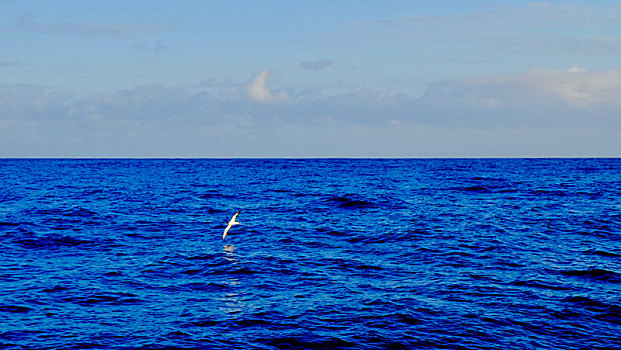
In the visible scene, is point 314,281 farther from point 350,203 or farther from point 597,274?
point 350,203

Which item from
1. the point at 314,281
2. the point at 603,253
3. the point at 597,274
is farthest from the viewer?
the point at 603,253

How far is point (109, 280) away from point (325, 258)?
37.4ft

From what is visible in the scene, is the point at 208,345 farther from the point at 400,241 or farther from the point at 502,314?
the point at 400,241

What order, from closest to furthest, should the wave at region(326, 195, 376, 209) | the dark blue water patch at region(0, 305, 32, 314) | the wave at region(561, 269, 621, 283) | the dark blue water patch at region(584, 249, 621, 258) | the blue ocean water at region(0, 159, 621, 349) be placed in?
1. the blue ocean water at region(0, 159, 621, 349)
2. the dark blue water patch at region(0, 305, 32, 314)
3. the wave at region(561, 269, 621, 283)
4. the dark blue water patch at region(584, 249, 621, 258)
5. the wave at region(326, 195, 376, 209)

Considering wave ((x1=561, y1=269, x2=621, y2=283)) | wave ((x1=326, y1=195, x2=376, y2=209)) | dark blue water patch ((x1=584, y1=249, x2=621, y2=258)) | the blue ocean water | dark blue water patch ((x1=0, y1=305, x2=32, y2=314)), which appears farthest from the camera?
wave ((x1=326, y1=195, x2=376, y2=209))

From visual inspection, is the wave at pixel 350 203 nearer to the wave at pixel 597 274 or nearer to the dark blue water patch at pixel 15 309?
the wave at pixel 597 274

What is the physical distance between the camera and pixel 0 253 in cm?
3200

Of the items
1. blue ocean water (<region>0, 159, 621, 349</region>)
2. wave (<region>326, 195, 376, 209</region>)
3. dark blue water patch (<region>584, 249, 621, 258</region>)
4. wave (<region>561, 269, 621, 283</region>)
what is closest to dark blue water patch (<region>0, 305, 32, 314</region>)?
blue ocean water (<region>0, 159, 621, 349</region>)

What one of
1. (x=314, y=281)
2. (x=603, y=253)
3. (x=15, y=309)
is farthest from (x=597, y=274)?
(x=15, y=309)

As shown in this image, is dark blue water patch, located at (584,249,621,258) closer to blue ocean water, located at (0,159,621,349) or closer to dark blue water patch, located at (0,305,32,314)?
blue ocean water, located at (0,159,621,349)

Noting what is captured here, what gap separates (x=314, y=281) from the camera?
25703mm

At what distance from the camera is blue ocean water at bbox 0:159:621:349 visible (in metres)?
18.6

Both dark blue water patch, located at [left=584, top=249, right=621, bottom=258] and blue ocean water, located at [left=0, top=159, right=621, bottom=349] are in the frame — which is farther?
dark blue water patch, located at [left=584, top=249, right=621, bottom=258]

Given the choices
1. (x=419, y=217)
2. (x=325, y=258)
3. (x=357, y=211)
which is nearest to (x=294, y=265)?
(x=325, y=258)
